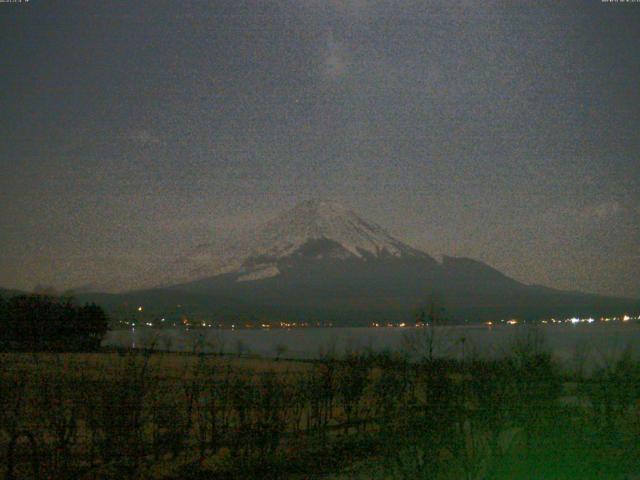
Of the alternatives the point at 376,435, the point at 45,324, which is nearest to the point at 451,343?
the point at 376,435

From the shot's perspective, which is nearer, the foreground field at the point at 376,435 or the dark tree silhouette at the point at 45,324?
the foreground field at the point at 376,435

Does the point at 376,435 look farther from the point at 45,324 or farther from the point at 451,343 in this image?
the point at 45,324

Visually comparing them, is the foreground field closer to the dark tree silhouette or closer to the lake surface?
the lake surface

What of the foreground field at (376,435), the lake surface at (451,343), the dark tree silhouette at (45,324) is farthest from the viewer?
the dark tree silhouette at (45,324)

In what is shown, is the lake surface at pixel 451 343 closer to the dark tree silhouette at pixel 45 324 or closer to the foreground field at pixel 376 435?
the foreground field at pixel 376 435

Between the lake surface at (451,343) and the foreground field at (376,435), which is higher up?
the lake surface at (451,343)

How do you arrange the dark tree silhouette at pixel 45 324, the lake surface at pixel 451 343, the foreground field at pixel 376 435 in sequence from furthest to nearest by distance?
1. the dark tree silhouette at pixel 45 324
2. the lake surface at pixel 451 343
3. the foreground field at pixel 376 435

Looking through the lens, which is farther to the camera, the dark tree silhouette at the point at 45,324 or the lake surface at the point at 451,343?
the dark tree silhouette at the point at 45,324

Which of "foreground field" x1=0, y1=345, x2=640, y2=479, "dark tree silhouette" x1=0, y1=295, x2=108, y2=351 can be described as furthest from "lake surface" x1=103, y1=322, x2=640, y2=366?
"dark tree silhouette" x1=0, y1=295, x2=108, y2=351

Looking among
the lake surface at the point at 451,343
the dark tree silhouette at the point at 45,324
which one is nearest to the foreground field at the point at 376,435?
the lake surface at the point at 451,343

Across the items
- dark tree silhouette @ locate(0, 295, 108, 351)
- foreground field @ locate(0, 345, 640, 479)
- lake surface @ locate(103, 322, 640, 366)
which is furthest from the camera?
dark tree silhouette @ locate(0, 295, 108, 351)

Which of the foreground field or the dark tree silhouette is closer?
the foreground field

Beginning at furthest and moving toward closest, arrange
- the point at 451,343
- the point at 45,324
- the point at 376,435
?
the point at 45,324 → the point at 451,343 → the point at 376,435

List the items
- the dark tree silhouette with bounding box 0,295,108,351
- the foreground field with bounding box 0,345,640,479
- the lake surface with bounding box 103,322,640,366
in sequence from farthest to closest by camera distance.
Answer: the dark tree silhouette with bounding box 0,295,108,351
the lake surface with bounding box 103,322,640,366
the foreground field with bounding box 0,345,640,479
